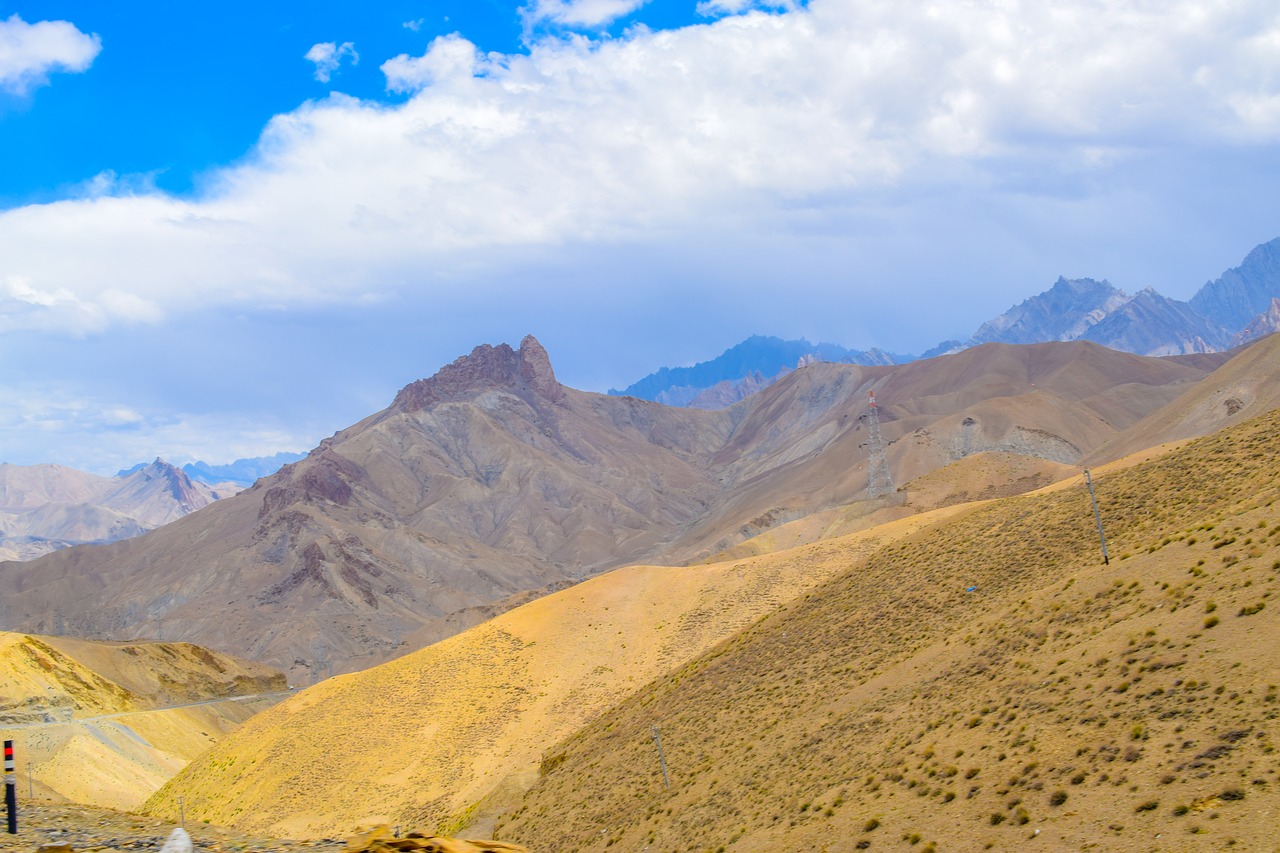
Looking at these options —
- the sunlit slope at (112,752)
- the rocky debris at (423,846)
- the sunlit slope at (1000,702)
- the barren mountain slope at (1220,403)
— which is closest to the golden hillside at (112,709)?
the sunlit slope at (112,752)

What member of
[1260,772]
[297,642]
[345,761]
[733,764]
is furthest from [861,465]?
[1260,772]

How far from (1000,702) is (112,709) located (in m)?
90.2

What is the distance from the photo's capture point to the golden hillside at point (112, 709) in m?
63.6

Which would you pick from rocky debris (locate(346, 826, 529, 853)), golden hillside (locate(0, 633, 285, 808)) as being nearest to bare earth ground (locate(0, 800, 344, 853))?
rocky debris (locate(346, 826, 529, 853))

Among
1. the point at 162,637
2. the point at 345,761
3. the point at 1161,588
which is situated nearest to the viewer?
the point at 1161,588

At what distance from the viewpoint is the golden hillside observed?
63.6 m

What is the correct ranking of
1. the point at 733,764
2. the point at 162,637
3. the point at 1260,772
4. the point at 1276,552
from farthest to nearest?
the point at 162,637 → the point at 733,764 → the point at 1276,552 → the point at 1260,772

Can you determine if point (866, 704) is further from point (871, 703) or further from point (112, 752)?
point (112, 752)

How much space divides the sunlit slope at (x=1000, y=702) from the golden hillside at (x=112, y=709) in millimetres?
28835

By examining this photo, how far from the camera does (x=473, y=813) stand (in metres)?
38.2

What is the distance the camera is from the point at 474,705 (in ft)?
165

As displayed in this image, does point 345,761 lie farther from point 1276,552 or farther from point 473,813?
point 1276,552

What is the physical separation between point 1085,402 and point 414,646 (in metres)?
126

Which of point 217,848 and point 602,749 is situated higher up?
point 217,848
